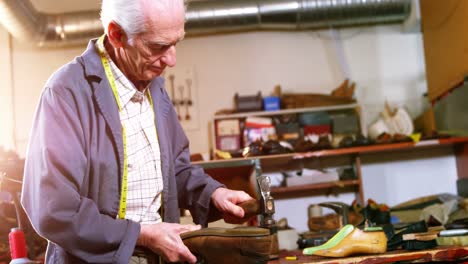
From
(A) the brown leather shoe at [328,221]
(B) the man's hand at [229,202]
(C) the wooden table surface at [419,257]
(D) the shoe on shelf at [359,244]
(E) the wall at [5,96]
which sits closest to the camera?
(B) the man's hand at [229,202]

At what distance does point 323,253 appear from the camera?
2.00 m

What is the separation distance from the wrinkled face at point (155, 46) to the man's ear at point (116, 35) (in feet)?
0.05

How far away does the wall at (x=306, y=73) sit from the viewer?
17.2 ft

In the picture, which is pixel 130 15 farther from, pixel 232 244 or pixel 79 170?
pixel 232 244

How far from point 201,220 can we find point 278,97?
3.45m

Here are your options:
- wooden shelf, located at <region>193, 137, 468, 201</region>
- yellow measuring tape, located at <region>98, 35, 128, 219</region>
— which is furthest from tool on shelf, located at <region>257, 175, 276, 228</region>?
wooden shelf, located at <region>193, 137, 468, 201</region>

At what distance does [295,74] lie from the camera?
5336 millimetres

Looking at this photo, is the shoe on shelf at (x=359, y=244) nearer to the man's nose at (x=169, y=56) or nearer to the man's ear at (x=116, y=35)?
the man's nose at (x=169, y=56)

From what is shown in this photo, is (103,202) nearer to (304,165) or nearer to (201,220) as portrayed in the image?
(201,220)

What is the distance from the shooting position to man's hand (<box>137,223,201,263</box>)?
1.32 m

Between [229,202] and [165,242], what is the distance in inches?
12.8

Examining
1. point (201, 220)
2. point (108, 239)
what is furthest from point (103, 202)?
point (201, 220)

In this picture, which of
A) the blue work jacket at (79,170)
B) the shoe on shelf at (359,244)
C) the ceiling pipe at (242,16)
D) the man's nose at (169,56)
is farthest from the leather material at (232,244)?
the ceiling pipe at (242,16)

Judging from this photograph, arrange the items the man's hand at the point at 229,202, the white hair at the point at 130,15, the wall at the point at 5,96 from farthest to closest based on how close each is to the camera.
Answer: the wall at the point at 5,96
the man's hand at the point at 229,202
the white hair at the point at 130,15
